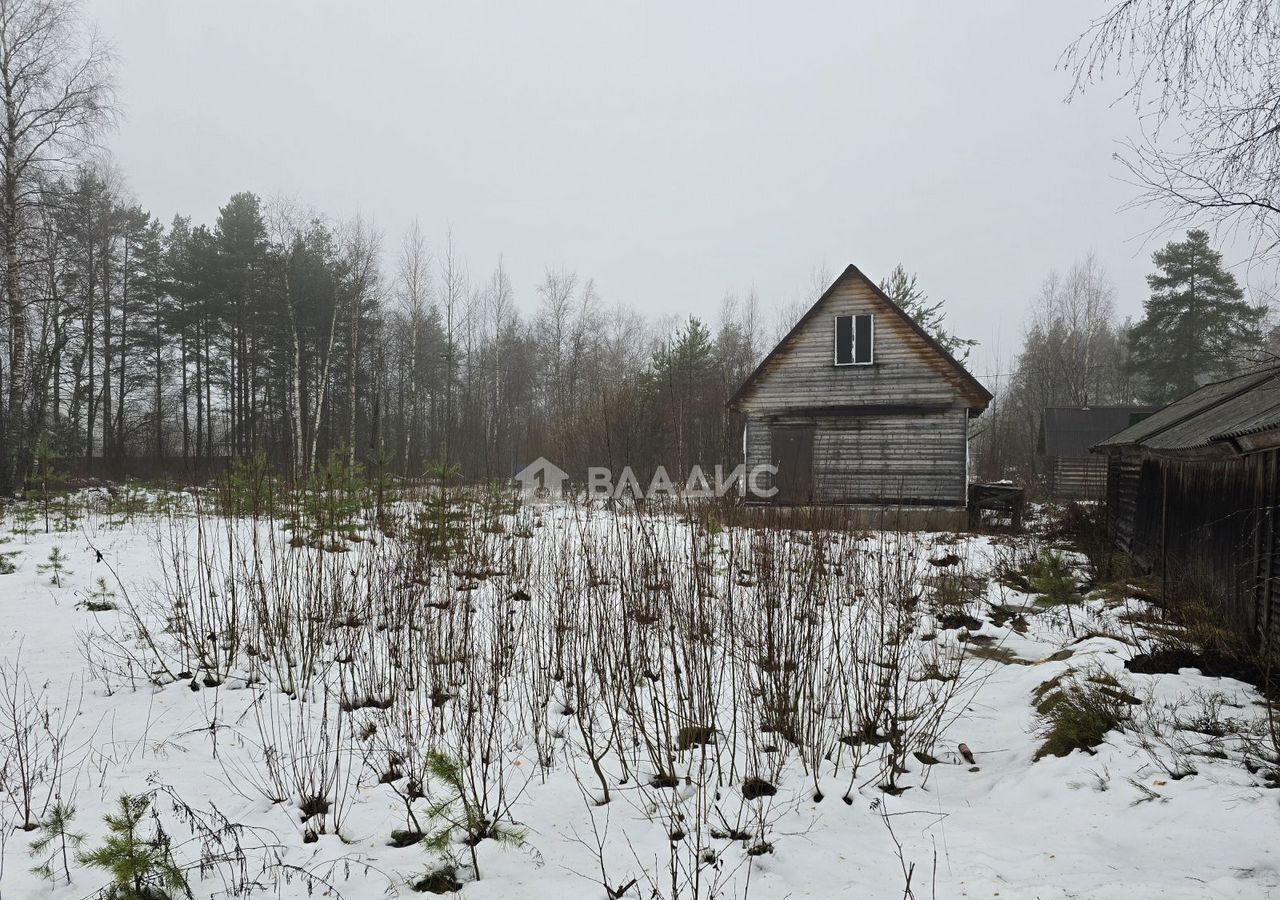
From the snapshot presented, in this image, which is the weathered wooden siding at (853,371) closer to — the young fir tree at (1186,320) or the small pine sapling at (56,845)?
the small pine sapling at (56,845)

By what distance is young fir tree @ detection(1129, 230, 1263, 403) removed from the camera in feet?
96.4

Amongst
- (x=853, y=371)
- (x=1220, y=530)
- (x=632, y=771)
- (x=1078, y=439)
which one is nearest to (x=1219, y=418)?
(x=1220, y=530)

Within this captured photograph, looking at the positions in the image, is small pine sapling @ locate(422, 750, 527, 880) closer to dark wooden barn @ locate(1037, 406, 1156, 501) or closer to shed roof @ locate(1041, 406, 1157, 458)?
dark wooden barn @ locate(1037, 406, 1156, 501)

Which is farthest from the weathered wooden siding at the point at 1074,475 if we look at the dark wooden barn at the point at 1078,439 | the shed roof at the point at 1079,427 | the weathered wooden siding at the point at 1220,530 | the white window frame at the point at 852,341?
the weathered wooden siding at the point at 1220,530

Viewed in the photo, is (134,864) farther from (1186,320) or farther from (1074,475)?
(1186,320)

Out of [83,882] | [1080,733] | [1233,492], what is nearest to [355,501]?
[83,882]

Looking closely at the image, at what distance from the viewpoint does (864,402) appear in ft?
53.2

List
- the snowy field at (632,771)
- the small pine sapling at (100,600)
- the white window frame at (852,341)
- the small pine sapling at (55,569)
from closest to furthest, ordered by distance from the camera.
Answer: the snowy field at (632,771) → the small pine sapling at (100,600) → the small pine sapling at (55,569) → the white window frame at (852,341)

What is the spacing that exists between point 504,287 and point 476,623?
36.0 metres

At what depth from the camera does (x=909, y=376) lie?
15.9 meters

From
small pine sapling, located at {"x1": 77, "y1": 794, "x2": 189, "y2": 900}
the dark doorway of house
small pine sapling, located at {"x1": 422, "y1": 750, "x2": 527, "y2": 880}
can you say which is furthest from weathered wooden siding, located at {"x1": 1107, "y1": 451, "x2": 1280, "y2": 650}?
the dark doorway of house

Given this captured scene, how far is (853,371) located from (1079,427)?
1702 cm

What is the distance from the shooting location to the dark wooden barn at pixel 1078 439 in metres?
26.4

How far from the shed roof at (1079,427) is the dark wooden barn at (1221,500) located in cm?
1766
